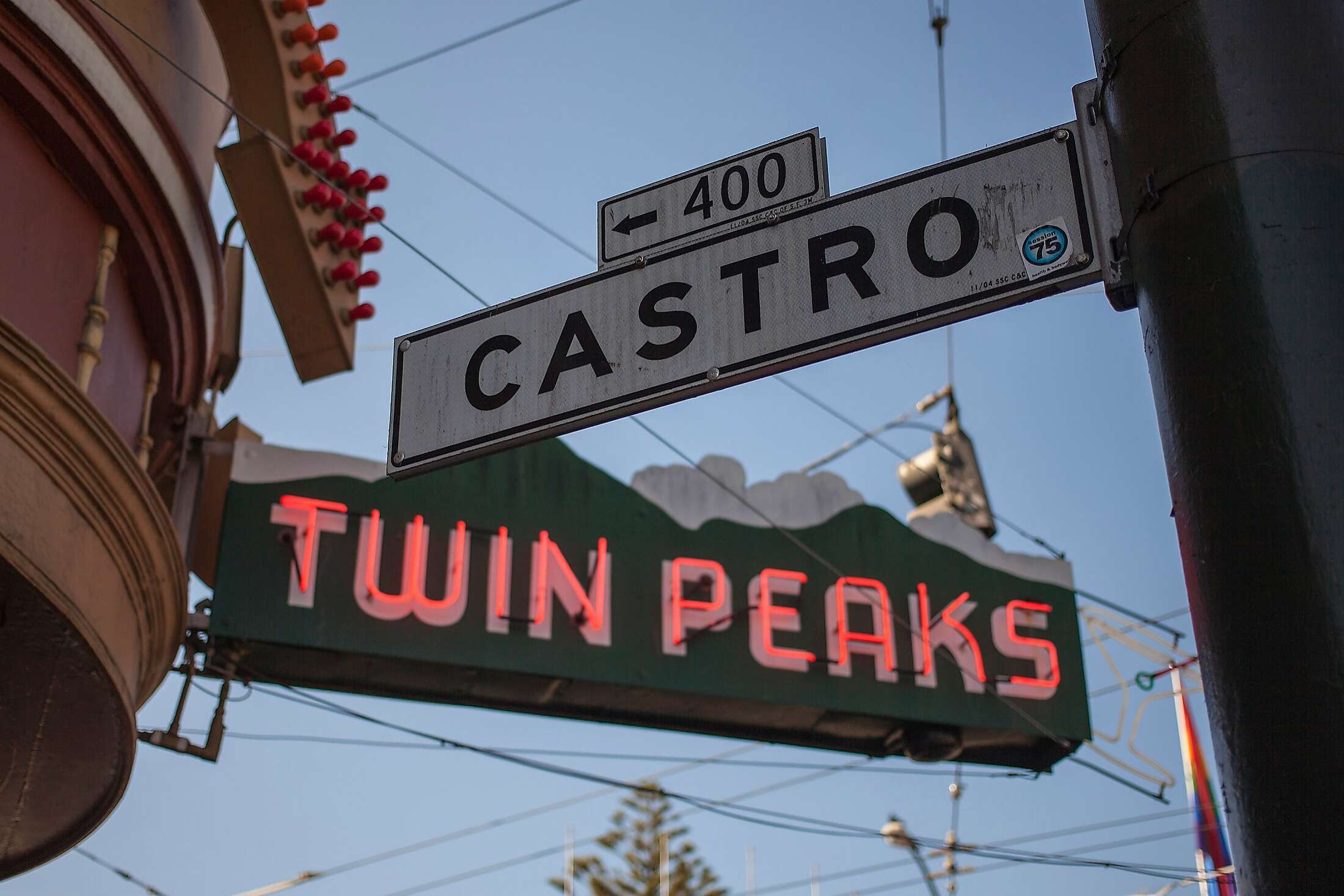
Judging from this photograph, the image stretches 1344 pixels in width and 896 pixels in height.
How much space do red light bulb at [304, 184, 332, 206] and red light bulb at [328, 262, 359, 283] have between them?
19.8 inches

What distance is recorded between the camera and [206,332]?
9.34 metres

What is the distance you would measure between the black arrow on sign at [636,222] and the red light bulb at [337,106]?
702 centimetres

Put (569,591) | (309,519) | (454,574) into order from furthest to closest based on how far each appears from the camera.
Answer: (569,591) < (454,574) < (309,519)

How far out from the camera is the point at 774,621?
14.4 metres

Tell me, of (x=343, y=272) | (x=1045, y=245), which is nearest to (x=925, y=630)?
(x=343, y=272)

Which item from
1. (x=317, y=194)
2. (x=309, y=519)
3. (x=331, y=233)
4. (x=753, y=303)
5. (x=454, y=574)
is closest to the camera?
(x=753, y=303)

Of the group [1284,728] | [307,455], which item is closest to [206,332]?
[307,455]

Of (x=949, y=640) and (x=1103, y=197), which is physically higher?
(x=949, y=640)

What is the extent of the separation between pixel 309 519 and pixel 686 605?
3632mm

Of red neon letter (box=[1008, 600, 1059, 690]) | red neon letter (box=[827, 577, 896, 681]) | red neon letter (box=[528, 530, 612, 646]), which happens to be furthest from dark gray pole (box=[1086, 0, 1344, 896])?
red neon letter (box=[1008, 600, 1059, 690])

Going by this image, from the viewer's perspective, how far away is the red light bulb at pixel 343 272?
417 inches

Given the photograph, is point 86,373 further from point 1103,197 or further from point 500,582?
point 500,582

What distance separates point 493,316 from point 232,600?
28.7 ft

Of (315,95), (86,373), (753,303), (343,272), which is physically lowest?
(753,303)
